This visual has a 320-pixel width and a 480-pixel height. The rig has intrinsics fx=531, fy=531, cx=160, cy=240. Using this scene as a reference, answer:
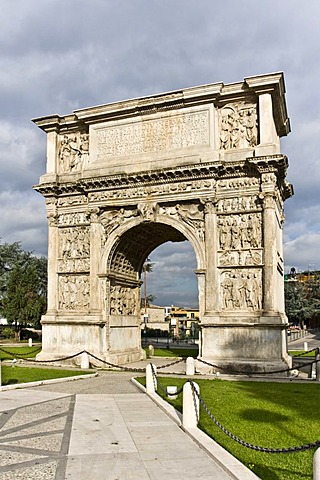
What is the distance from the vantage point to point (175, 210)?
71.3 feet

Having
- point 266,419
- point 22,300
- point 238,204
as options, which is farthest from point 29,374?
point 22,300

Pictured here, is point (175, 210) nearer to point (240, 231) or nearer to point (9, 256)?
point (240, 231)

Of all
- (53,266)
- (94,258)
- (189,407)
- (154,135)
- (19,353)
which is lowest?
(19,353)

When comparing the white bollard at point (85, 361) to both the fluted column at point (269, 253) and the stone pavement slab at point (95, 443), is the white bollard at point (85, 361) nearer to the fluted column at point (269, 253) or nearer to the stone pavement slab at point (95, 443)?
the fluted column at point (269, 253)

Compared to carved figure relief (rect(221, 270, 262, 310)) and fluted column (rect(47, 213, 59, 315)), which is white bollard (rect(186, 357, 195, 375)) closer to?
A: carved figure relief (rect(221, 270, 262, 310))

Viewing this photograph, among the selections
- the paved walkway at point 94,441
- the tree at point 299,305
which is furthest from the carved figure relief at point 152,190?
the tree at point 299,305

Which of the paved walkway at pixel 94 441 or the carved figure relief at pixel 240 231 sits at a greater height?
the carved figure relief at pixel 240 231

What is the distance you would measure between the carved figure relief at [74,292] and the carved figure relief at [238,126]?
8421 millimetres

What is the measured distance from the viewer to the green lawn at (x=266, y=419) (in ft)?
24.5

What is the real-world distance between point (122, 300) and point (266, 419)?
14334mm

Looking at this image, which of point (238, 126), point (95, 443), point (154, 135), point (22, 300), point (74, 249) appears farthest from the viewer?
point (22, 300)

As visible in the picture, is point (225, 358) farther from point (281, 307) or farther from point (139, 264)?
point (139, 264)

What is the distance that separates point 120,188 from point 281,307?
8369 millimetres

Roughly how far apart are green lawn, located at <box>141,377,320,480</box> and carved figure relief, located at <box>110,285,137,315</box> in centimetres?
720
